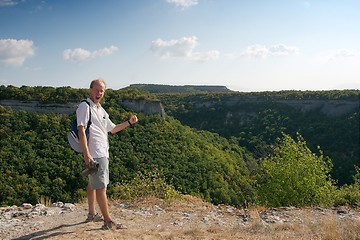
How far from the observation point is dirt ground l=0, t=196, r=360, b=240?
5051 millimetres

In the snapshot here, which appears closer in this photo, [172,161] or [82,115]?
[82,115]

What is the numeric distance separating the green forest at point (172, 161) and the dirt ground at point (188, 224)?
0.97m

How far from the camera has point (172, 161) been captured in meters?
28.4

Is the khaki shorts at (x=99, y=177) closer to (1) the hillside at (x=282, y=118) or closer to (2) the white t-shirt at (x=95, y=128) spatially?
(2) the white t-shirt at (x=95, y=128)

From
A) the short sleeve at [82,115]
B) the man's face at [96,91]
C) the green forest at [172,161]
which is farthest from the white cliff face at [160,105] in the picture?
the short sleeve at [82,115]

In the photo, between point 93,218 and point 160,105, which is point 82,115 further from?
point 160,105

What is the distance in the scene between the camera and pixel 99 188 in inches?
191

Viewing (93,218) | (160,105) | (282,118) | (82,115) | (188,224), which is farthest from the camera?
(282,118)

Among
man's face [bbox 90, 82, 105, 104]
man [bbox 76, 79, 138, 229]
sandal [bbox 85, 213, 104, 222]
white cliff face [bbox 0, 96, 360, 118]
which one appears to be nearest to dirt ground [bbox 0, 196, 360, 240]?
sandal [bbox 85, 213, 104, 222]

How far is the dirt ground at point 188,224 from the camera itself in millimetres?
5051

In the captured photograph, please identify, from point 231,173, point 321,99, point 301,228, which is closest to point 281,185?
point 301,228

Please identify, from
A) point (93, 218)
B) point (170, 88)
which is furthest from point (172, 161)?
point (170, 88)

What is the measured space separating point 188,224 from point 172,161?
22354mm

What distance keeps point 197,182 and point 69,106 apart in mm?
13239
